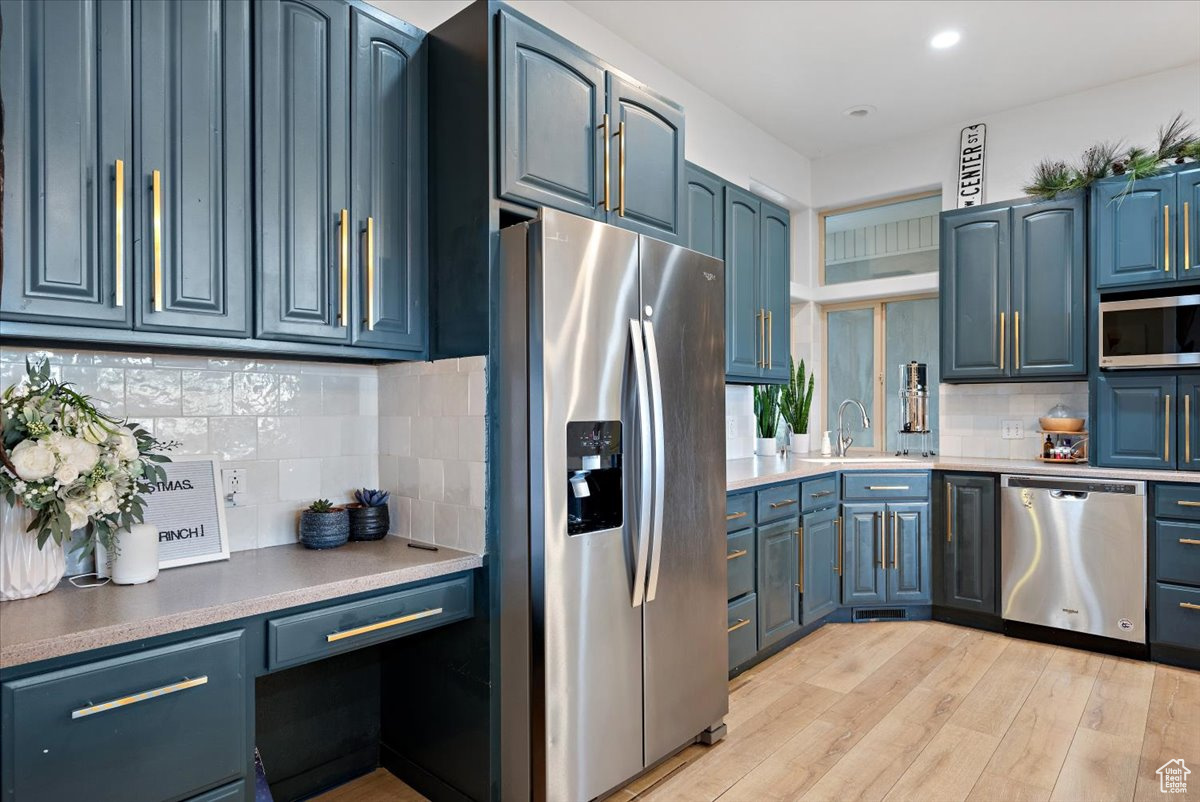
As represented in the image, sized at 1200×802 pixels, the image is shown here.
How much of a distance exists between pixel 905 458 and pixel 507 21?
3522mm

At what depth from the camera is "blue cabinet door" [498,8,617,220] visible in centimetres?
209

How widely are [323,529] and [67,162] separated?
1156mm

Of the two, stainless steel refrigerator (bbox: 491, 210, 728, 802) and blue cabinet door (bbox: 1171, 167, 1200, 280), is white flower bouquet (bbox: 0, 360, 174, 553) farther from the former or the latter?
blue cabinet door (bbox: 1171, 167, 1200, 280)

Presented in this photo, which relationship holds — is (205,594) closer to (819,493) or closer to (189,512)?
(189,512)

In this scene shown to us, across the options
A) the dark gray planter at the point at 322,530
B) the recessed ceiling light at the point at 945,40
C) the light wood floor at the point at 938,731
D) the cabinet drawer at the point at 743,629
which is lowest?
the light wood floor at the point at 938,731

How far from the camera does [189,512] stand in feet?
6.48

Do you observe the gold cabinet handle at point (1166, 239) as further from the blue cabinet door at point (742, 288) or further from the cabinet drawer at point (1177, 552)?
the blue cabinet door at point (742, 288)

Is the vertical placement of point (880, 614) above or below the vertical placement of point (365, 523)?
below

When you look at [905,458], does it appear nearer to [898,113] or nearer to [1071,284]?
[1071,284]

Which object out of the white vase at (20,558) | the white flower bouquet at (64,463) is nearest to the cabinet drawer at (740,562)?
the white flower bouquet at (64,463)

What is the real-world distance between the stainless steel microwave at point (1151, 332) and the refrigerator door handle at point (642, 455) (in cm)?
290

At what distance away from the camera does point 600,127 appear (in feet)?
7.91

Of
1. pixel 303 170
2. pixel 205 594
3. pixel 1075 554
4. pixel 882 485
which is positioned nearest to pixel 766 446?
pixel 882 485

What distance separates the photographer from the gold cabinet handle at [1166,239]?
351 centimetres
